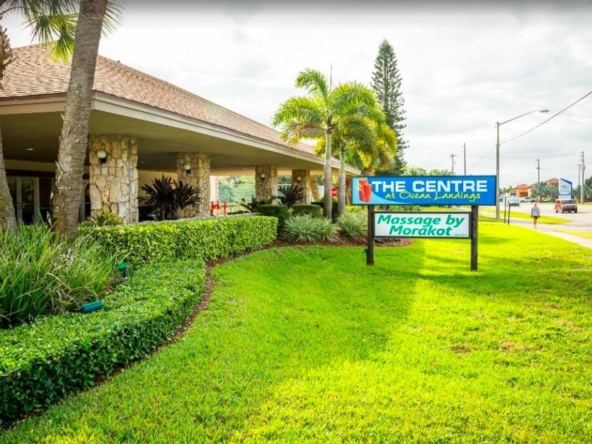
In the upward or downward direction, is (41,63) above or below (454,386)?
above

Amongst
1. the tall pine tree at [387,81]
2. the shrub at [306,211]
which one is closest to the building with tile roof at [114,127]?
the shrub at [306,211]

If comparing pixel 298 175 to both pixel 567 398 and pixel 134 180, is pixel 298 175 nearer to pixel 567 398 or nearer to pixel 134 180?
pixel 134 180

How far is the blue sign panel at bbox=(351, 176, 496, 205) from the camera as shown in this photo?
9.67 meters

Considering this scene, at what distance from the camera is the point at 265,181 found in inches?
874

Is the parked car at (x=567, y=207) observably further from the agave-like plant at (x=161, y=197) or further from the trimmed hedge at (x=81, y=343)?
the trimmed hedge at (x=81, y=343)

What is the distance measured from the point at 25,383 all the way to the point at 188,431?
129 centimetres

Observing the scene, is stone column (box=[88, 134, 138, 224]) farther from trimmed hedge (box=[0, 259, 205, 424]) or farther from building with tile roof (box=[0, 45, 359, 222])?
trimmed hedge (box=[0, 259, 205, 424])

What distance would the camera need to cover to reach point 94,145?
10.9m

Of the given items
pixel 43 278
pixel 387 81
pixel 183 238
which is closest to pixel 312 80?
pixel 183 238

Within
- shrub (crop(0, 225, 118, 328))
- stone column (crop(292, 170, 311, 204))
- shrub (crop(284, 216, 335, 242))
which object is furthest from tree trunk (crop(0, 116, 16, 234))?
stone column (crop(292, 170, 311, 204))

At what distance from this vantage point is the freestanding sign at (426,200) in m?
9.67

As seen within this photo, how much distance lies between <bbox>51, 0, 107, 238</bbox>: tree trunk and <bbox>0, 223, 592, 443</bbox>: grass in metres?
2.57

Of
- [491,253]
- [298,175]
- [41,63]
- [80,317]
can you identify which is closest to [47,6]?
[41,63]

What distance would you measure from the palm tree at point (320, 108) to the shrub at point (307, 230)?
3.56 meters
